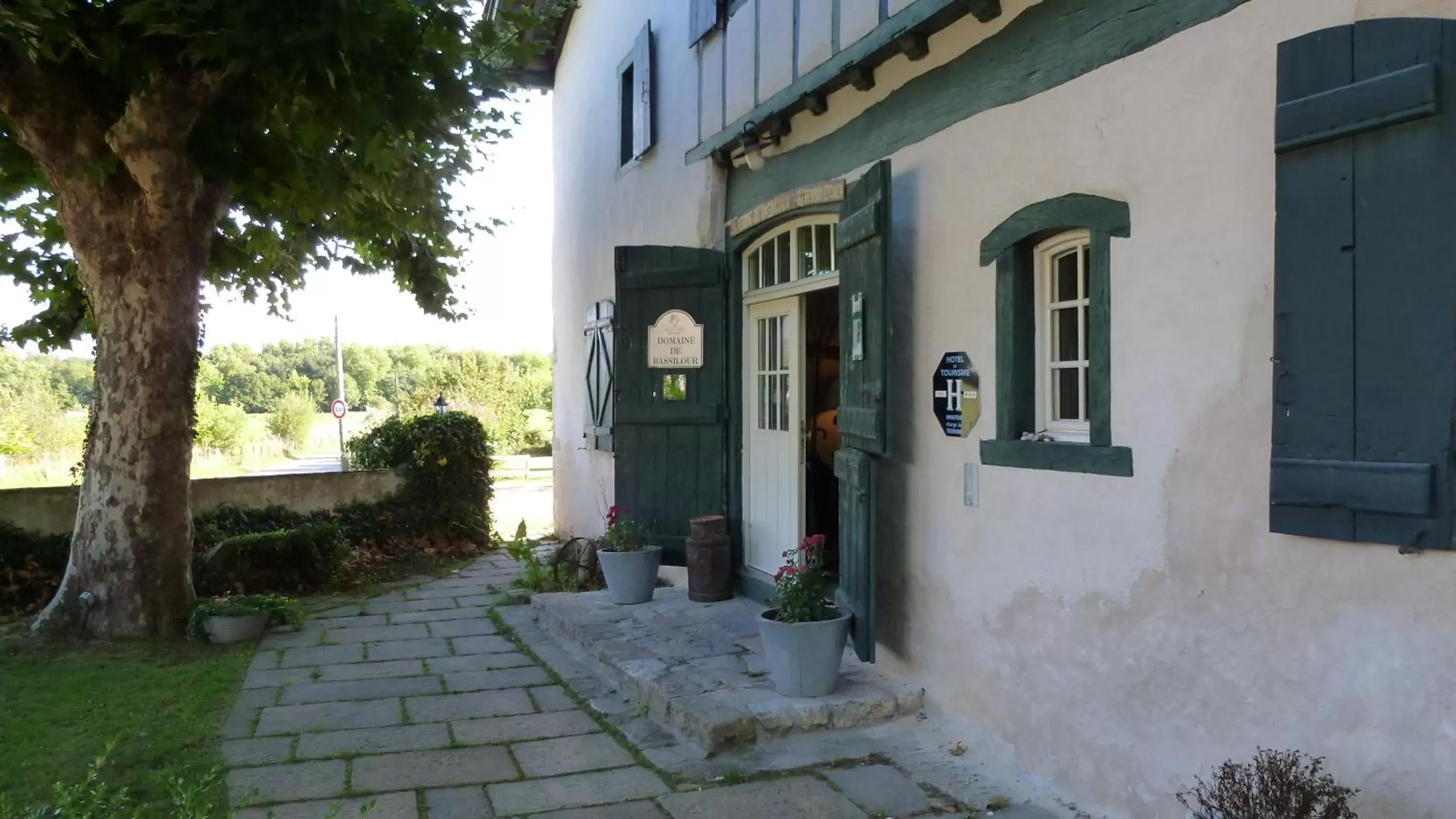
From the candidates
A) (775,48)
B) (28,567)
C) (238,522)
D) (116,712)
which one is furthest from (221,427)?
(775,48)

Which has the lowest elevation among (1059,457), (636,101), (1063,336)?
(1059,457)

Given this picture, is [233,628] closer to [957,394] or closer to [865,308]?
[865,308]

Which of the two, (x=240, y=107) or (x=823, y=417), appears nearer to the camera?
(x=240, y=107)

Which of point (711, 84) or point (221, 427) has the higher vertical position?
Result: point (711, 84)

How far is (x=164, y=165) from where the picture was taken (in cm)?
664

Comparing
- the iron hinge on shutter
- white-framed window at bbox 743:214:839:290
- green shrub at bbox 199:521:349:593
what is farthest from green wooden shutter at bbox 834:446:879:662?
green shrub at bbox 199:521:349:593

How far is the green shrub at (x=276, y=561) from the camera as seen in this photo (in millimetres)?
8211

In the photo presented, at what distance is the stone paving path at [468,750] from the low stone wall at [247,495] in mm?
2850

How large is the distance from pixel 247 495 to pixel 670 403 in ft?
15.2

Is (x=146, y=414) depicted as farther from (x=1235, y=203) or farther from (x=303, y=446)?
(x=303, y=446)

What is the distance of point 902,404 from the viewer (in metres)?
5.00

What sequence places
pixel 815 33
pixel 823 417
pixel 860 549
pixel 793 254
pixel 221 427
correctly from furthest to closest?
pixel 221 427 < pixel 823 417 < pixel 793 254 < pixel 815 33 < pixel 860 549

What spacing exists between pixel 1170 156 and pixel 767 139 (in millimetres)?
3354

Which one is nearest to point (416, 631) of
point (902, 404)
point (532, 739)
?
point (532, 739)
